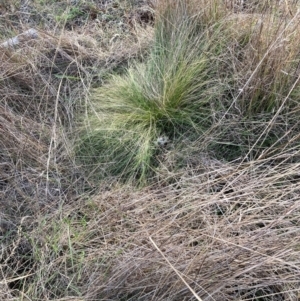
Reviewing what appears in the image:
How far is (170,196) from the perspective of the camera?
1.64 meters

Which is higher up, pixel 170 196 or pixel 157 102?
pixel 157 102

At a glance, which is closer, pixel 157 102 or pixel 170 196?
pixel 170 196

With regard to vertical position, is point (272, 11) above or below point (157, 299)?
above

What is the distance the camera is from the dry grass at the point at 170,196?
52.4 inches

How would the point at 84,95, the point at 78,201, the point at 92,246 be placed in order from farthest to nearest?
the point at 84,95 → the point at 78,201 → the point at 92,246

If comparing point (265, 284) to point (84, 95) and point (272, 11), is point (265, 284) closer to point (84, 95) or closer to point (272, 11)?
point (272, 11)

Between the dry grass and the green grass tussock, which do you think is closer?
the dry grass

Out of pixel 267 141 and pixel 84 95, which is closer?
pixel 267 141

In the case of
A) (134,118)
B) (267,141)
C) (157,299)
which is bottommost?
(267,141)

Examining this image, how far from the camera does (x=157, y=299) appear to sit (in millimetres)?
1350

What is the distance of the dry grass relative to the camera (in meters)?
1.33

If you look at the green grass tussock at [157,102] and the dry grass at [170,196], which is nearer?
the dry grass at [170,196]

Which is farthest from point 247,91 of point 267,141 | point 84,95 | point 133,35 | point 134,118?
point 133,35

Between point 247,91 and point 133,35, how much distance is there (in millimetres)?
1014
